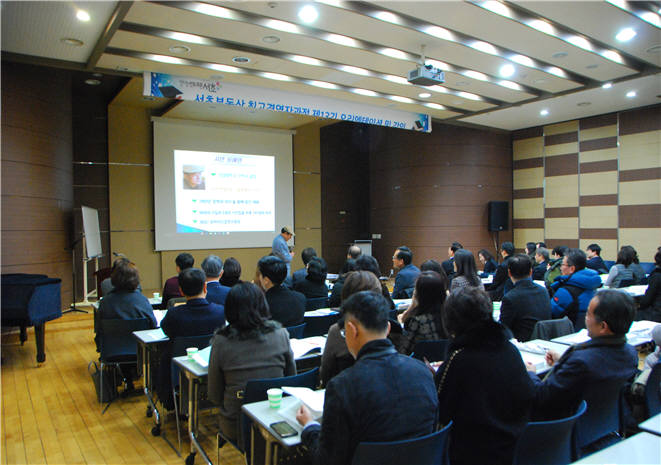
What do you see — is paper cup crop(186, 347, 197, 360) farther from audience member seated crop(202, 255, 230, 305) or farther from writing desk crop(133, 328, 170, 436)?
audience member seated crop(202, 255, 230, 305)

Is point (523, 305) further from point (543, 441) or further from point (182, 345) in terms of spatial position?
point (182, 345)

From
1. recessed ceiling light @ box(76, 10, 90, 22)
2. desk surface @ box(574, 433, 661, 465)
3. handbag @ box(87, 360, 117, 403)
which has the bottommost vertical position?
handbag @ box(87, 360, 117, 403)

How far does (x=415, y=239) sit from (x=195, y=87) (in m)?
6.16

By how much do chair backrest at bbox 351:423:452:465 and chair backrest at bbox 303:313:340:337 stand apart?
2405 millimetres

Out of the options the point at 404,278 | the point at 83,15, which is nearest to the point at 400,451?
the point at 404,278

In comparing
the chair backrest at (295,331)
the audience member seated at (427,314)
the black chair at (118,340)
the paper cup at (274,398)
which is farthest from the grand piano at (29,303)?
the audience member seated at (427,314)

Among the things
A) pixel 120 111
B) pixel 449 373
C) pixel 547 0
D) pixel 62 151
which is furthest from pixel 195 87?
pixel 449 373

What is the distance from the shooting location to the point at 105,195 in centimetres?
888

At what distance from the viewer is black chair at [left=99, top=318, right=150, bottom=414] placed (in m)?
3.64

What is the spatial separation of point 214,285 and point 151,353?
784 mm

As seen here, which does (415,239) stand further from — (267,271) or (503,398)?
(503,398)

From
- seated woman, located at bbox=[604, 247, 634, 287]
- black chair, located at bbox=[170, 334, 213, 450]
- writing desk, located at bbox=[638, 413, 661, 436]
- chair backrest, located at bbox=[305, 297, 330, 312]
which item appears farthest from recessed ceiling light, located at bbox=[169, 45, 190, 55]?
seated woman, located at bbox=[604, 247, 634, 287]

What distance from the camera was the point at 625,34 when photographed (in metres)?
5.60

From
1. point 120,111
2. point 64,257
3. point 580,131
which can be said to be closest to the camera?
point 64,257
